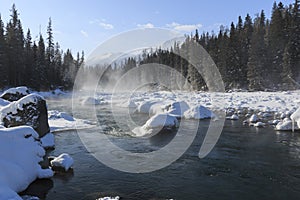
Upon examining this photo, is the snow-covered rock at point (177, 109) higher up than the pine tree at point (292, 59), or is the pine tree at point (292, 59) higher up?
the pine tree at point (292, 59)

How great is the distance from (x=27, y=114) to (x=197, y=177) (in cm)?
1086

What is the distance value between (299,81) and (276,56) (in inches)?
323

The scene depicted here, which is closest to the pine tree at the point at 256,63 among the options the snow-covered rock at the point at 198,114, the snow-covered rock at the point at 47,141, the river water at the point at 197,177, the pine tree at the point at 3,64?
the snow-covered rock at the point at 198,114

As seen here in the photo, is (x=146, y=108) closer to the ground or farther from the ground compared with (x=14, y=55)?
closer to the ground

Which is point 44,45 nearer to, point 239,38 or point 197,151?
point 239,38

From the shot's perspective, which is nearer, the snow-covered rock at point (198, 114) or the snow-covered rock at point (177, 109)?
the snow-covered rock at point (198, 114)

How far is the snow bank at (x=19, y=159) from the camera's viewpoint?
379 inches

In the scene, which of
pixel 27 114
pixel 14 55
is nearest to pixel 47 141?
pixel 27 114

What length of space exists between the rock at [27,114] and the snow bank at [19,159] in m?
4.20

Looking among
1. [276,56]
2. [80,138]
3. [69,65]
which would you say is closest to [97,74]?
[69,65]

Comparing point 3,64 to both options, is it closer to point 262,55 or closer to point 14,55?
point 14,55

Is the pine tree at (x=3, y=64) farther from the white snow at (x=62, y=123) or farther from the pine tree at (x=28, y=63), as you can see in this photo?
the white snow at (x=62, y=123)

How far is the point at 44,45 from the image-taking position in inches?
2749

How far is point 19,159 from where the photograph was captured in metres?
10.7
